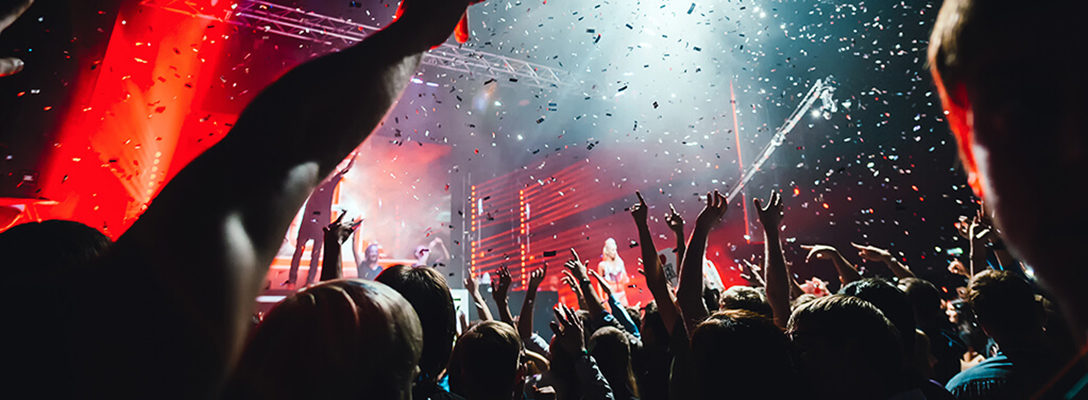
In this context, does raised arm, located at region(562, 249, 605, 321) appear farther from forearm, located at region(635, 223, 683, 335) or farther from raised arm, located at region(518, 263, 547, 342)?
forearm, located at region(635, 223, 683, 335)

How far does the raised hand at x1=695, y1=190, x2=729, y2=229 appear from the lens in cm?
287

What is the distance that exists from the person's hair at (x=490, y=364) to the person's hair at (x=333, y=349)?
0.93 metres

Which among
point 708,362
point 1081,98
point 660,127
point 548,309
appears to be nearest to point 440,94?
point 660,127

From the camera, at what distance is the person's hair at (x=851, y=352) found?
181cm

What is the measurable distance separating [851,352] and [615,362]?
1280mm

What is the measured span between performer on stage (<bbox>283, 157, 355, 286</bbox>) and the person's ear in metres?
9.32

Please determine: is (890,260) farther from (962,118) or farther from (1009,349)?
(962,118)

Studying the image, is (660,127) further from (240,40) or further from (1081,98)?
(1081,98)

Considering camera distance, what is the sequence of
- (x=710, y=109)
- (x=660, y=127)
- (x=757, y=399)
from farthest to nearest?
1. (x=660, y=127)
2. (x=710, y=109)
3. (x=757, y=399)

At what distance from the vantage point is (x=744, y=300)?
298 cm

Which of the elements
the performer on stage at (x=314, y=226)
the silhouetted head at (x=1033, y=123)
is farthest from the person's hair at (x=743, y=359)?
the performer on stage at (x=314, y=226)

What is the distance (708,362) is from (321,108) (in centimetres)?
149

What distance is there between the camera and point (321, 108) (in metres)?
0.69

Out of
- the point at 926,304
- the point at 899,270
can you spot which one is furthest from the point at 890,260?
the point at 926,304
